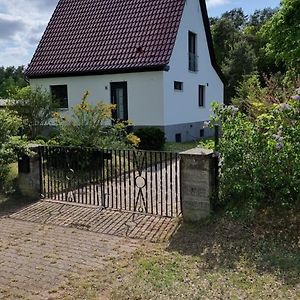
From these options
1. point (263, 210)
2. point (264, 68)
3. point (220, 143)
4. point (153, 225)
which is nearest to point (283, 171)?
point (263, 210)

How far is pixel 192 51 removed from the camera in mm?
18828

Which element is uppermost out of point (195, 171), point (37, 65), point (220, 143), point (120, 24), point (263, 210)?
point (120, 24)

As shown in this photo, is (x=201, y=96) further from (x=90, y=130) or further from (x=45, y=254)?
(x=45, y=254)

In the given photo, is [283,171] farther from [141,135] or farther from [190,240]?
[141,135]

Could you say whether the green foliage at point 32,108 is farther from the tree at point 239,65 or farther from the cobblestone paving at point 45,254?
the tree at point 239,65

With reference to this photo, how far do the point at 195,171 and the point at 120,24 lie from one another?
13.8m

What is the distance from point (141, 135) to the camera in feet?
43.5

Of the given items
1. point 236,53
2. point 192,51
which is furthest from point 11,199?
point 236,53

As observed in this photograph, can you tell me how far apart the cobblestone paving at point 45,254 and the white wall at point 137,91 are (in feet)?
33.9

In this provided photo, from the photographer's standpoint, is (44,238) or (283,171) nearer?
(283,171)

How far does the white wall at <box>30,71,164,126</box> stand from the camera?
1602 cm

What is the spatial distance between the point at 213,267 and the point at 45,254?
2236 millimetres

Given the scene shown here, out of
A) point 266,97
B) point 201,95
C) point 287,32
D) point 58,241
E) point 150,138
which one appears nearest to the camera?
point 58,241

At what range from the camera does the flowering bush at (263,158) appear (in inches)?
207
